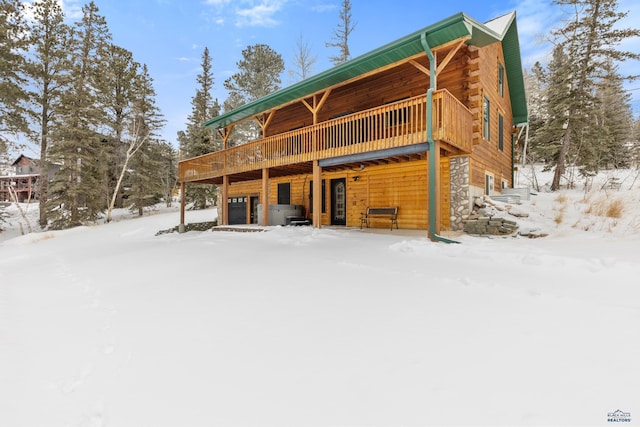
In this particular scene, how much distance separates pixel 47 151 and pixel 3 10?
891 cm

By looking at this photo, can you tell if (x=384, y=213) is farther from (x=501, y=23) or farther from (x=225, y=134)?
(x=225, y=134)

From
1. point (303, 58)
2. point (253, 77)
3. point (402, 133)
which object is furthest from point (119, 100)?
point (402, 133)

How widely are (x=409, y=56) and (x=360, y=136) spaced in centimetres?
264

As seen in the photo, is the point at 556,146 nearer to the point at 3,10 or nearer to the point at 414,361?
the point at 414,361

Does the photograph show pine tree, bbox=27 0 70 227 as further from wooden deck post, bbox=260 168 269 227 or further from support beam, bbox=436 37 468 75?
support beam, bbox=436 37 468 75

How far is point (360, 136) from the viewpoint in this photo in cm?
928

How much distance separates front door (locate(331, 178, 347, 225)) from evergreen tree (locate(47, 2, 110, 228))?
60.3 feet

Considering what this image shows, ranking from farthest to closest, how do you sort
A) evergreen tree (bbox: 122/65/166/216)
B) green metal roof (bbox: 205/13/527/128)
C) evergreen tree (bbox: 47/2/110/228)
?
evergreen tree (bbox: 122/65/166/216) < evergreen tree (bbox: 47/2/110/228) < green metal roof (bbox: 205/13/527/128)

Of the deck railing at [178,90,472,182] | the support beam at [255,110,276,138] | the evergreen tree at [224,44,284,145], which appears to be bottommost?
the deck railing at [178,90,472,182]

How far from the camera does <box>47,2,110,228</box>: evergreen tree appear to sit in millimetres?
19734

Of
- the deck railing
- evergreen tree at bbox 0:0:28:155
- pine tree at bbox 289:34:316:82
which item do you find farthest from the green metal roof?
pine tree at bbox 289:34:316:82

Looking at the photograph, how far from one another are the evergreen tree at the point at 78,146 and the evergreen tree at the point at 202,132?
22.0 ft

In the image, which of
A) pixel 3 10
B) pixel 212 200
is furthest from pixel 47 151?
pixel 212 200

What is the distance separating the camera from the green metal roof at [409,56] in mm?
7344
